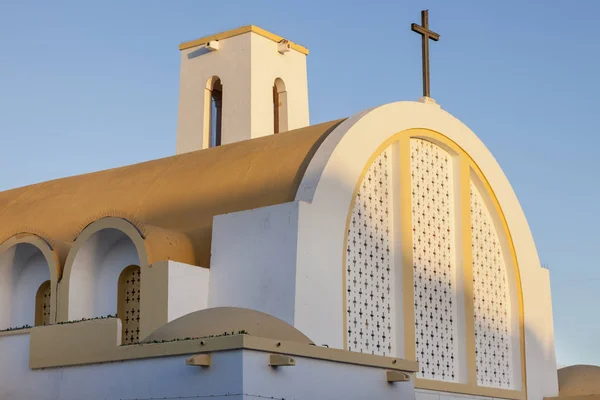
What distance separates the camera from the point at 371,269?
1642 centimetres

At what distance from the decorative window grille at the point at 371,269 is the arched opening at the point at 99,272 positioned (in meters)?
3.26

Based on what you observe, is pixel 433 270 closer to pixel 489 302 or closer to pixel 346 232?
pixel 489 302

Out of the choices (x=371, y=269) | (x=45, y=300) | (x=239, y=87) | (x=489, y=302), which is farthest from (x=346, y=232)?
(x=239, y=87)

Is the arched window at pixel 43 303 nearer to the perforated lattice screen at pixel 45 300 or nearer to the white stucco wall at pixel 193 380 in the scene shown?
the perforated lattice screen at pixel 45 300

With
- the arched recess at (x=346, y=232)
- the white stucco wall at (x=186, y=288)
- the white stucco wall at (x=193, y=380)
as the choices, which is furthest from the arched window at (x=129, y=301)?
the arched recess at (x=346, y=232)

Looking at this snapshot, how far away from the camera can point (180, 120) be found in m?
24.3

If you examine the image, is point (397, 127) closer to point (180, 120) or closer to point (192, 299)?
point (192, 299)

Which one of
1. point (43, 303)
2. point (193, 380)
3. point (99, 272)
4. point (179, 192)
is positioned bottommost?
point (193, 380)

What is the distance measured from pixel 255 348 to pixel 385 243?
5914mm

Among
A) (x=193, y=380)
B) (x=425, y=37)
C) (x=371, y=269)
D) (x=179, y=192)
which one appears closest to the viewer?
(x=193, y=380)

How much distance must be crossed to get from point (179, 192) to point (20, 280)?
2.95 m

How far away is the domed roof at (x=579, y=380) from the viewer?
2005cm

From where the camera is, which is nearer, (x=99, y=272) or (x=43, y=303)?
(x=99, y=272)

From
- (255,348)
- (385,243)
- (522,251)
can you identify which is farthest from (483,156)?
(255,348)
